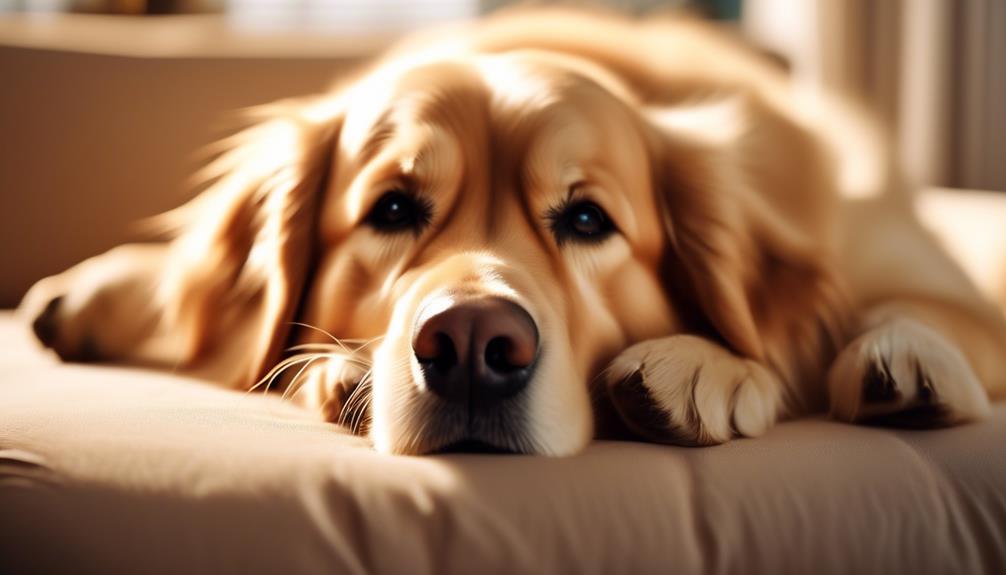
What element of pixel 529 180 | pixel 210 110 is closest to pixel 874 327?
pixel 529 180

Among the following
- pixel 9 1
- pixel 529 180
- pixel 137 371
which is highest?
pixel 9 1

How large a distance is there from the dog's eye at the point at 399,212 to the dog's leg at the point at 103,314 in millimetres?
566

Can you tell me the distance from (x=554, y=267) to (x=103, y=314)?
99 centimetres

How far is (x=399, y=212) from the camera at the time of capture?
1460mm

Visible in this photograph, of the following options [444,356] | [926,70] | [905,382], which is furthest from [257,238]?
[926,70]

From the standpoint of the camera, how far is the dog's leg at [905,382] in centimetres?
116

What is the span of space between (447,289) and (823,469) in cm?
50

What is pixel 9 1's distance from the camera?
423 centimetres

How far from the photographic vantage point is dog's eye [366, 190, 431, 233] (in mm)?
1445

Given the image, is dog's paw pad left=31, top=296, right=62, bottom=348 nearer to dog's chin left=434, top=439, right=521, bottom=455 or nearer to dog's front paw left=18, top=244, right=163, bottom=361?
dog's front paw left=18, top=244, right=163, bottom=361

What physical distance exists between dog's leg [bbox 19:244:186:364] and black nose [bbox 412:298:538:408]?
86 cm

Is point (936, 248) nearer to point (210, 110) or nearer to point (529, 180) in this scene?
point (529, 180)

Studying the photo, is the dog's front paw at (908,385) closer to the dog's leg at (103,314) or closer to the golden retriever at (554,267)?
the golden retriever at (554,267)

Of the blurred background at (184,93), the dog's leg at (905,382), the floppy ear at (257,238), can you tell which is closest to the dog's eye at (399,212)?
the floppy ear at (257,238)
